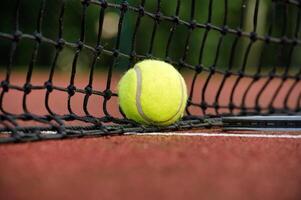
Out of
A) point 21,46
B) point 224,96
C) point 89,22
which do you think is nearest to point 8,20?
point 21,46

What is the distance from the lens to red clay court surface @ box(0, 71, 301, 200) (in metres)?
1.17

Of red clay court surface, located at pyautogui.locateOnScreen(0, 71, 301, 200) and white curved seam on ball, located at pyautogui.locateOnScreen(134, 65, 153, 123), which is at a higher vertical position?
white curved seam on ball, located at pyautogui.locateOnScreen(134, 65, 153, 123)

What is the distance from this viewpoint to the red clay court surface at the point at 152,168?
46.0 inches

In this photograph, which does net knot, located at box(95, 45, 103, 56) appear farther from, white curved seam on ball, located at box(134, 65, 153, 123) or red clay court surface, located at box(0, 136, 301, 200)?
red clay court surface, located at box(0, 136, 301, 200)

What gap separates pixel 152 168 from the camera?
4.58ft

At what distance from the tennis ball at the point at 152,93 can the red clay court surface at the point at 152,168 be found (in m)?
0.11

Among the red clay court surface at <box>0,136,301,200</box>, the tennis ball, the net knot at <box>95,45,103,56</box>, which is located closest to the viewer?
the red clay court surface at <box>0,136,301,200</box>

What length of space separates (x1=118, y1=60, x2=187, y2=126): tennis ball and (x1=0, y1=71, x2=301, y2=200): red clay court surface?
4.3 inches

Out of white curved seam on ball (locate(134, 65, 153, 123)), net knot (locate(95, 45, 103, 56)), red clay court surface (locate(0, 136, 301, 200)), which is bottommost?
red clay court surface (locate(0, 136, 301, 200))

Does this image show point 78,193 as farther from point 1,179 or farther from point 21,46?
point 21,46

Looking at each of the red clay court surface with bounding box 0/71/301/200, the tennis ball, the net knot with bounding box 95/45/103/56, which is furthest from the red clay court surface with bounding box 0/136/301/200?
the net knot with bounding box 95/45/103/56

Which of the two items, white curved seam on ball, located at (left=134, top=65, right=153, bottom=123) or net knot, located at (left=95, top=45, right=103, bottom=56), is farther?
net knot, located at (left=95, top=45, right=103, bottom=56)

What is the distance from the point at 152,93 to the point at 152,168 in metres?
0.68

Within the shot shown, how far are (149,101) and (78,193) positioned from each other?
0.92 metres
